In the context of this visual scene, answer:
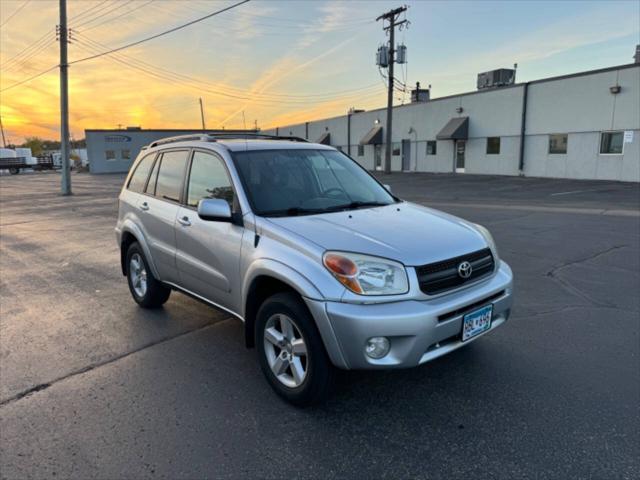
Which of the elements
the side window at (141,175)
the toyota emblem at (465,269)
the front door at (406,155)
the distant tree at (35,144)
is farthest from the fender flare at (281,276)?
the distant tree at (35,144)

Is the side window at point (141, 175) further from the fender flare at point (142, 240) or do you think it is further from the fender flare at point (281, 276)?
the fender flare at point (281, 276)

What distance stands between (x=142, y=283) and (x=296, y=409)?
2943 millimetres

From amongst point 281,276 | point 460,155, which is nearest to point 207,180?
point 281,276

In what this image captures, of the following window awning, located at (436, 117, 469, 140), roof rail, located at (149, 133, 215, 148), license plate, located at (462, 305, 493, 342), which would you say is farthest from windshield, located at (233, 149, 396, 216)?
window awning, located at (436, 117, 469, 140)

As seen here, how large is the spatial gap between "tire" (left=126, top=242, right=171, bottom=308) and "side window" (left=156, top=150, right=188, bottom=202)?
2.62ft

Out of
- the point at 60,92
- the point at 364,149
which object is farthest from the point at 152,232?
the point at 364,149

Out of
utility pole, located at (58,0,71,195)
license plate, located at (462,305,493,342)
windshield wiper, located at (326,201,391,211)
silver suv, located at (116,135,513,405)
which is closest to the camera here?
silver suv, located at (116,135,513,405)

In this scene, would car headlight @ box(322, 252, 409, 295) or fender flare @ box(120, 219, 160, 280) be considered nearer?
car headlight @ box(322, 252, 409, 295)

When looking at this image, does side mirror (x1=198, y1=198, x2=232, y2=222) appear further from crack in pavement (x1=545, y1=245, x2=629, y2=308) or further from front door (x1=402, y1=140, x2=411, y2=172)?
front door (x1=402, y1=140, x2=411, y2=172)

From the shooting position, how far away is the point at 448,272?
306 centimetres

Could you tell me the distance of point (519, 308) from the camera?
510 cm

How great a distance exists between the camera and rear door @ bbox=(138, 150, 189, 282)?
14.7ft

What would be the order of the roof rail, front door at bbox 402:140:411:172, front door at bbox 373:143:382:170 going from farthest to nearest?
1. front door at bbox 373:143:382:170
2. front door at bbox 402:140:411:172
3. the roof rail

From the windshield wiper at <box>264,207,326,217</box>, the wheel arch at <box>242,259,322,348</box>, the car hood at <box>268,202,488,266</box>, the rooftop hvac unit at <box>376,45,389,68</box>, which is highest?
the rooftop hvac unit at <box>376,45,389,68</box>
